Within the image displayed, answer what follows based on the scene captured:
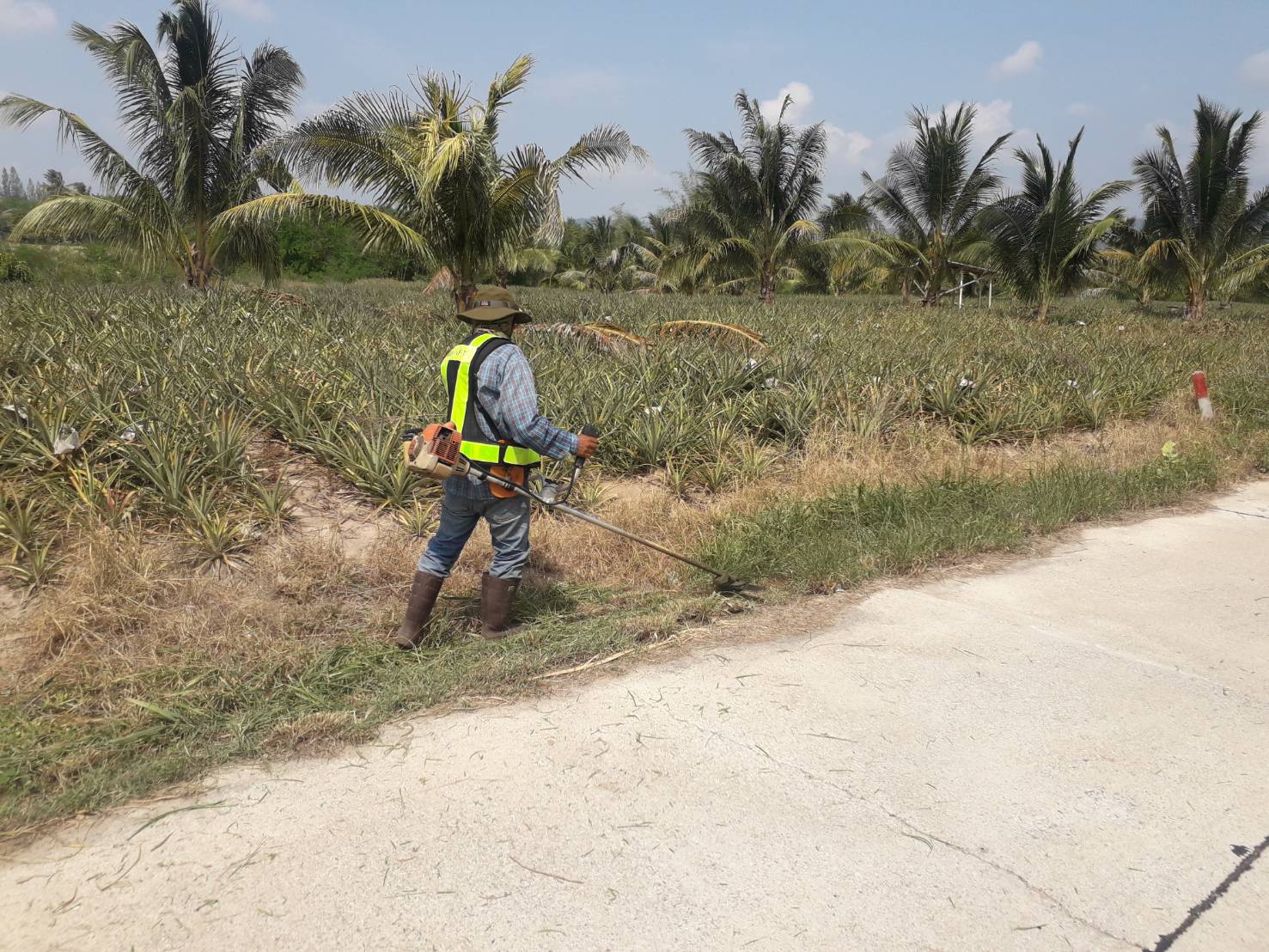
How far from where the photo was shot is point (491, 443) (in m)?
4.23

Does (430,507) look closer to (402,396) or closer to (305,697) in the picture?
(402,396)

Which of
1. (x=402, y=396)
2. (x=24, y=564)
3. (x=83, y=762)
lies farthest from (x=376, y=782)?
(x=402, y=396)

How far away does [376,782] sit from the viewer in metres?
3.14

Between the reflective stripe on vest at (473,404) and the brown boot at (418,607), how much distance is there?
65 centimetres

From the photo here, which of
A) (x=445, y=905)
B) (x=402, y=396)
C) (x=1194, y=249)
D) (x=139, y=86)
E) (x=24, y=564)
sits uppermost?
(x=139, y=86)

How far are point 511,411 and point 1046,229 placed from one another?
959 inches

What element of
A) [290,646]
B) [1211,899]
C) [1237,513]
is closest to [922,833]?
[1211,899]

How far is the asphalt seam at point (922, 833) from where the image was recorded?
8.20 feet

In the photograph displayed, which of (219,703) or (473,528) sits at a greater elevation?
(473,528)

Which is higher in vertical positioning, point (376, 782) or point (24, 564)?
point (24, 564)

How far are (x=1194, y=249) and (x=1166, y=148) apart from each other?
2.99 meters

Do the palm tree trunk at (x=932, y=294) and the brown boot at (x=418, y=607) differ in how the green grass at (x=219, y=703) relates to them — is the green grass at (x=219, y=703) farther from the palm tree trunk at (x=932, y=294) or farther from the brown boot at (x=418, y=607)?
the palm tree trunk at (x=932, y=294)

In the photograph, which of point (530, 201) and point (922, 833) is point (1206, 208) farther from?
point (922, 833)

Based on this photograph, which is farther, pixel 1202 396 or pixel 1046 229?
pixel 1046 229
